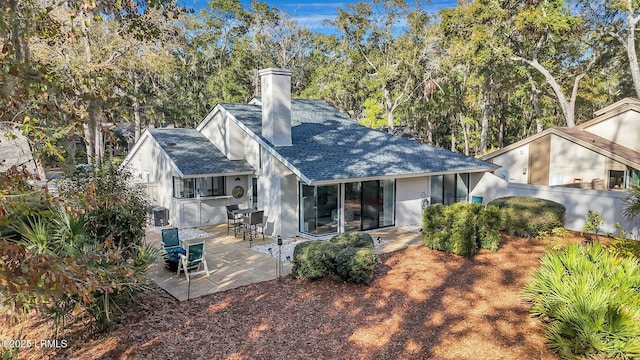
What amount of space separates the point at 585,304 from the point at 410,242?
705 cm

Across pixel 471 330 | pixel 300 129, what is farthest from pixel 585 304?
pixel 300 129

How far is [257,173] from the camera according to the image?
15.0 meters

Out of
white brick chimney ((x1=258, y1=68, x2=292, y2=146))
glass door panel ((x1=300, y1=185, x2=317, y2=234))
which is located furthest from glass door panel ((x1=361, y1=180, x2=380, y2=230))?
white brick chimney ((x1=258, y1=68, x2=292, y2=146))

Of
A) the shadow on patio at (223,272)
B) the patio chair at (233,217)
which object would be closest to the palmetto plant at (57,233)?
the shadow on patio at (223,272)

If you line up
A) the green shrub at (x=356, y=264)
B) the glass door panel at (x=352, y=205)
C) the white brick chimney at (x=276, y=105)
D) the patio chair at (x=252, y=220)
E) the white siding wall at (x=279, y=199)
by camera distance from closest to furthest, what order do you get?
the green shrub at (x=356, y=264)
the patio chair at (x=252, y=220)
the white siding wall at (x=279, y=199)
the glass door panel at (x=352, y=205)
the white brick chimney at (x=276, y=105)

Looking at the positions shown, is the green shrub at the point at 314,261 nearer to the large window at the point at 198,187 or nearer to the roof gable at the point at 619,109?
the large window at the point at 198,187

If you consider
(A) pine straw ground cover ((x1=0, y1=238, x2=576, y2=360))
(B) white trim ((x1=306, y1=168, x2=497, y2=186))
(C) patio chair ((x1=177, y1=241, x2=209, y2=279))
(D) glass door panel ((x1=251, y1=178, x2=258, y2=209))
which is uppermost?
(B) white trim ((x1=306, y1=168, x2=497, y2=186))

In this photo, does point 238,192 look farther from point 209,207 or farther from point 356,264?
point 356,264

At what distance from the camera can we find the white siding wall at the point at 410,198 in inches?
592

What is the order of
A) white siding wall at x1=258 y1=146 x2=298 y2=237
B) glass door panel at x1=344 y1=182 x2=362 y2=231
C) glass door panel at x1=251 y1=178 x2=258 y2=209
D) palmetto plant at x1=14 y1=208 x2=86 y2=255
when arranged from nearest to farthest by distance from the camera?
palmetto plant at x1=14 y1=208 x2=86 y2=255 < white siding wall at x1=258 y1=146 x2=298 y2=237 < glass door panel at x1=344 y1=182 x2=362 y2=231 < glass door panel at x1=251 y1=178 x2=258 y2=209

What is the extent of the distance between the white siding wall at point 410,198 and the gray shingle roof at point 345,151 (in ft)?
2.22

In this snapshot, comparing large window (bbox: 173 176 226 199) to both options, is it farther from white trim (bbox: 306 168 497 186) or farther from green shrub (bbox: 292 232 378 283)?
green shrub (bbox: 292 232 378 283)

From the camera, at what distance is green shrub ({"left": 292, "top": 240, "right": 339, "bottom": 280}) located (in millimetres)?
8852

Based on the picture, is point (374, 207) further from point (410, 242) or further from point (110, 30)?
point (110, 30)
